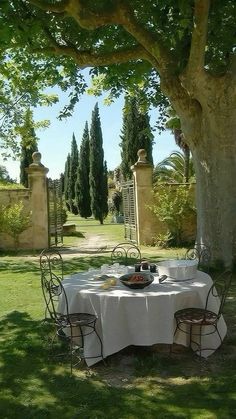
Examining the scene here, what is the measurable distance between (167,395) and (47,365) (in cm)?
146

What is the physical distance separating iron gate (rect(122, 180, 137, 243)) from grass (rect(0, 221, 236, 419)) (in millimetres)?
9727

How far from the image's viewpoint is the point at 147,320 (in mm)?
4574

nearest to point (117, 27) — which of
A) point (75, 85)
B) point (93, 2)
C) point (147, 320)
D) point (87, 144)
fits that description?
point (93, 2)

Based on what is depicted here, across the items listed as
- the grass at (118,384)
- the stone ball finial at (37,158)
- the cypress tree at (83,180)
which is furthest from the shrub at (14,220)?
the cypress tree at (83,180)

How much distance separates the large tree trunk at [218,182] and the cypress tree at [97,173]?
76.8ft

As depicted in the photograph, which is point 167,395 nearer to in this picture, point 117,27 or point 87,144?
point 117,27

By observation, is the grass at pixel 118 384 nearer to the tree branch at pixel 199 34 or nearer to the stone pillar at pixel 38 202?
the tree branch at pixel 199 34

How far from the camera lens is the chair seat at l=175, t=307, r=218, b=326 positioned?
457 cm

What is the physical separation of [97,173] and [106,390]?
29.8 metres

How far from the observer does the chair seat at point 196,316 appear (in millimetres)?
4570

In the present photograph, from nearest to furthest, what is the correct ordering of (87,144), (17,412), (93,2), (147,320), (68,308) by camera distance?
1. (17,412)
2. (147,320)
3. (68,308)
4. (93,2)
5. (87,144)

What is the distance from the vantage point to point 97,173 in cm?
3359

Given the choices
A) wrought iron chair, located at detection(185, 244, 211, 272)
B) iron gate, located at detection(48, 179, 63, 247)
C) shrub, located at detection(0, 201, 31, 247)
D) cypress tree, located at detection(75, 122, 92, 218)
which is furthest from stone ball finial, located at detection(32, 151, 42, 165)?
cypress tree, located at detection(75, 122, 92, 218)

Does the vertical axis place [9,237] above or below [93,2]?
below
